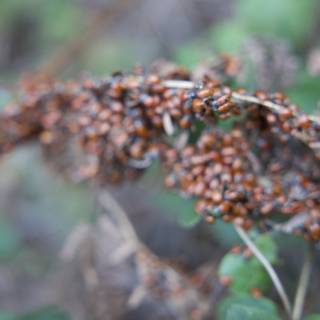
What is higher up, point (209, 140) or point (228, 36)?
point (228, 36)

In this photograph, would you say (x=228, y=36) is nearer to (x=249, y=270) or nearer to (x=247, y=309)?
(x=249, y=270)

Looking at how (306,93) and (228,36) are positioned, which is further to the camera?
(228,36)

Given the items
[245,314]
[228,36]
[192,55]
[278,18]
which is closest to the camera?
[245,314]

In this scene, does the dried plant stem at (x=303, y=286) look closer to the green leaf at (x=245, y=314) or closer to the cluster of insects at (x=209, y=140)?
the cluster of insects at (x=209, y=140)

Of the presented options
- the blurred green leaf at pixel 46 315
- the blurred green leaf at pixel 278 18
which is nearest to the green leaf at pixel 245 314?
the blurred green leaf at pixel 46 315

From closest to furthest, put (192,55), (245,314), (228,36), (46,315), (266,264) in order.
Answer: (245,314), (266,264), (46,315), (192,55), (228,36)

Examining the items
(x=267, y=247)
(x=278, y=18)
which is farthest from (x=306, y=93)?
(x=278, y=18)

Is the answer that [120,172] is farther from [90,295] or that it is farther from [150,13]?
[150,13]

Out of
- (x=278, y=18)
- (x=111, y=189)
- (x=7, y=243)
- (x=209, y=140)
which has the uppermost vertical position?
(x=278, y=18)
